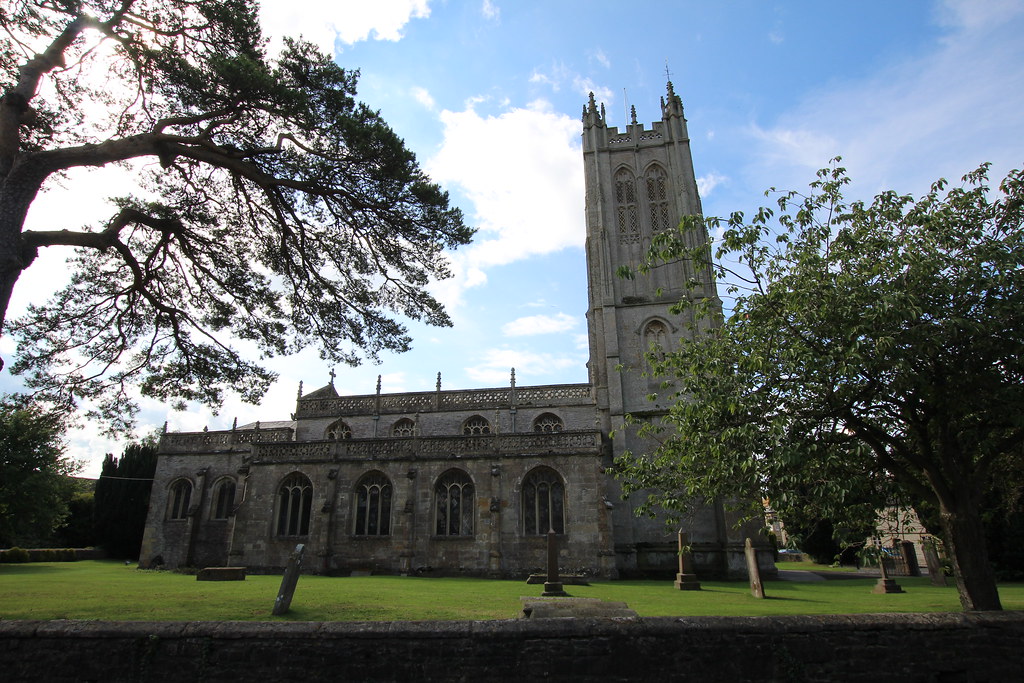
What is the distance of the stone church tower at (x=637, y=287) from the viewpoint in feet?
80.8

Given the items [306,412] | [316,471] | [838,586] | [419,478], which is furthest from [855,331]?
[306,412]

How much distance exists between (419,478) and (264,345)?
12.3 m

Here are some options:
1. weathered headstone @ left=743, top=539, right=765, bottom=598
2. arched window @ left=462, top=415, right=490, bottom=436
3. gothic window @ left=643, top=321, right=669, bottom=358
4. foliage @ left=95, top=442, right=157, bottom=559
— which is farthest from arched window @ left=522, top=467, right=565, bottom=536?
foliage @ left=95, top=442, right=157, bottom=559

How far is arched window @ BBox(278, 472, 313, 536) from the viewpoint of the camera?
2375cm

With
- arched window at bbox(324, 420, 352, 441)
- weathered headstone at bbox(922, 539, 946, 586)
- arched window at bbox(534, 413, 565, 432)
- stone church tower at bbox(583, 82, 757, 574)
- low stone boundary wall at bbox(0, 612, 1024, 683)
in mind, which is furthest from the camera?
arched window at bbox(324, 420, 352, 441)

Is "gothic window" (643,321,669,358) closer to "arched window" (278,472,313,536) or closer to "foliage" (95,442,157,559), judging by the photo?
"arched window" (278,472,313,536)

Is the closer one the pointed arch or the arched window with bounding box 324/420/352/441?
the pointed arch

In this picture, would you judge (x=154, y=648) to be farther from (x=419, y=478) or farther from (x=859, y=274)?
(x=419, y=478)

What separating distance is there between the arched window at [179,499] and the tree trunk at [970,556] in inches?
1266

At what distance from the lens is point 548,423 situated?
29.0m

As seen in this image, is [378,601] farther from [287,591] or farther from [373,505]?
[373,505]

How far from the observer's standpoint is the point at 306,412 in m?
31.7

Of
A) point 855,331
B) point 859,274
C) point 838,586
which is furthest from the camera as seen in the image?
point 838,586

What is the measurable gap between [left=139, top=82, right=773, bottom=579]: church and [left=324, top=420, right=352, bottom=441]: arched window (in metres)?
0.11
